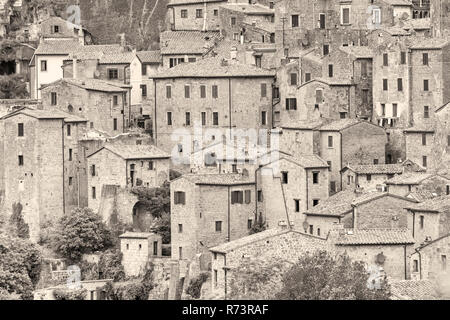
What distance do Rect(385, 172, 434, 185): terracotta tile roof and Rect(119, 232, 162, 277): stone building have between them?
10.2m

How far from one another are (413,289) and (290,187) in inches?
548

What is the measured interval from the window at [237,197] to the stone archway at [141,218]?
541 cm

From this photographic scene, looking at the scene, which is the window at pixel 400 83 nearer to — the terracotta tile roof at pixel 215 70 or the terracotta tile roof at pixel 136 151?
the terracotta tile roof at pixel 215 70

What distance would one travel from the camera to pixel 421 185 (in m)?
67.1

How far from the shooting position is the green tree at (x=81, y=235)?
72.8 meters

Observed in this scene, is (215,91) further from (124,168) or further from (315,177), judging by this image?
(315,177)

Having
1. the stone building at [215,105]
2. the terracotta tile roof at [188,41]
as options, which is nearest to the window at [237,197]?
the stone building at [215,105]

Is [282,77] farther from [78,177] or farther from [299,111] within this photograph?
[78,177]

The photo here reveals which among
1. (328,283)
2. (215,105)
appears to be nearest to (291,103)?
(215,105)

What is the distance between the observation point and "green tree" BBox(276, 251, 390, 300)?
50.3 metres

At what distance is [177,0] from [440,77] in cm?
2169

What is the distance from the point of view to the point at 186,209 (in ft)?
228
